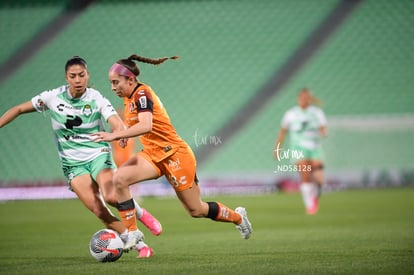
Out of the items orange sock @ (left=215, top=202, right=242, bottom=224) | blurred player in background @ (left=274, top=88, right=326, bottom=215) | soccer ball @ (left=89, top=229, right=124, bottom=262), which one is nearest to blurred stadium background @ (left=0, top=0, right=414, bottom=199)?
blurred player in background @ (left=274, top=88, right=326, bottom=215)

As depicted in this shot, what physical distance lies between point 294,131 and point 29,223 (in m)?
5.69

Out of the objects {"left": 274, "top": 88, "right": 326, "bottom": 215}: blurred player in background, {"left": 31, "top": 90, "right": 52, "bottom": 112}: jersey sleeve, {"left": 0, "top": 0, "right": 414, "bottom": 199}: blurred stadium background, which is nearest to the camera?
{"left": 31, "top": 90, "right": 52, "bottom": 112}: jersey sleeve

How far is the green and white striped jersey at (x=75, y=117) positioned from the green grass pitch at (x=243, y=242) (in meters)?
1.09

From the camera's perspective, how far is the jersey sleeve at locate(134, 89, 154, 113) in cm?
725

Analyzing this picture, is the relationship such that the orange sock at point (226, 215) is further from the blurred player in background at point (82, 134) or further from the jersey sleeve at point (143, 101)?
the jersey sleeve at point (143, 101)

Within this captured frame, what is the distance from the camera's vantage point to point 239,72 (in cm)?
2220

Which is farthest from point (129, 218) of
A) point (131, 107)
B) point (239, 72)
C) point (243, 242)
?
point (239, 72)

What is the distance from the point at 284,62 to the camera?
72.8 feet

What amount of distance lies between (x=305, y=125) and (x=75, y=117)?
26.5ft

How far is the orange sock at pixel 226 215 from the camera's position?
8.05 m

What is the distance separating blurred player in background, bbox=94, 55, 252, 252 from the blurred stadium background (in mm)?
12248

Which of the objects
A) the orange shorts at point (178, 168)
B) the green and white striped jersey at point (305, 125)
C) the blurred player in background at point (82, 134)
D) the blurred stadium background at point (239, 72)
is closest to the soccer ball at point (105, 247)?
the blurred player in background at point (82, 134)

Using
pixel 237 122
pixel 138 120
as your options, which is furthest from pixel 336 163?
pixel 138 120

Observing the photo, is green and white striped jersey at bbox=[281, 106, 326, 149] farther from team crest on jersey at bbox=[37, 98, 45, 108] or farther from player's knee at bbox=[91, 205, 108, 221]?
team crest on jersey at bbox=[37, 98, 45, 108]
